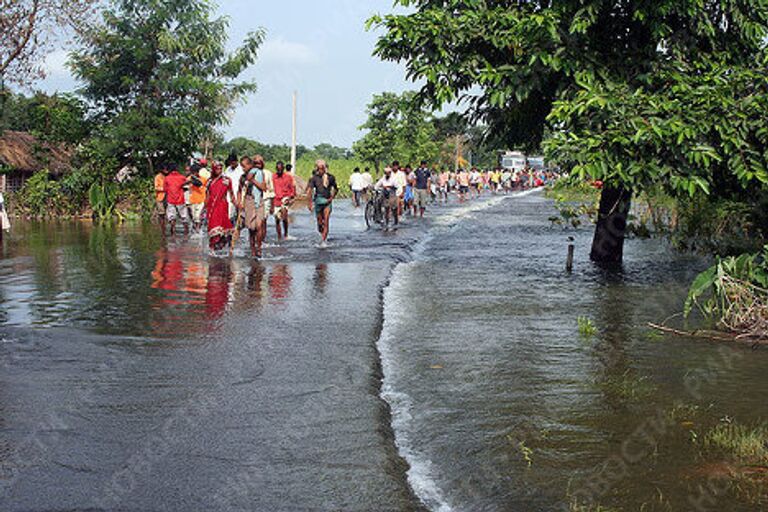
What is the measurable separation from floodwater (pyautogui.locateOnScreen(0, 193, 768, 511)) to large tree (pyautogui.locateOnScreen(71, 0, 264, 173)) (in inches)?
661

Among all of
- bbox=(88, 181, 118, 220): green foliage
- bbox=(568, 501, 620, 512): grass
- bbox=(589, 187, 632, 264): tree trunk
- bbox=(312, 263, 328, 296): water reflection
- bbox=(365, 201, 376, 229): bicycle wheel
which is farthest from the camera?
bbox=(88, 181, 118, 220): green foliage

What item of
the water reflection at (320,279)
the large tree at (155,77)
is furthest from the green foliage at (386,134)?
the water reflection at (320,279)

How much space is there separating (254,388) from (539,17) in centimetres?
700

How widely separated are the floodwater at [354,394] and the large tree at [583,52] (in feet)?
7.59

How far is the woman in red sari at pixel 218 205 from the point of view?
655 inches

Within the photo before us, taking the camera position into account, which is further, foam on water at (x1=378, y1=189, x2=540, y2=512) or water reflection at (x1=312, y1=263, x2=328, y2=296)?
water reflection at (x1=312, y1=263, x2=328, y2=296)

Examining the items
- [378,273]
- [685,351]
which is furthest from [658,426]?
[378,273]

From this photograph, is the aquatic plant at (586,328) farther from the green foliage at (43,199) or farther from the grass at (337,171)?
the grass at (337,171)

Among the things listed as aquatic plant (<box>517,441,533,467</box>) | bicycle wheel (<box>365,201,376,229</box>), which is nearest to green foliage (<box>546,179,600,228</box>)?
bicycle wheel (<box>365,201,376,229</box>)

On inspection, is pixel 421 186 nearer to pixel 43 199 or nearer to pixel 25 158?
pixel 43 199

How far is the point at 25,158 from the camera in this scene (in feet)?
117

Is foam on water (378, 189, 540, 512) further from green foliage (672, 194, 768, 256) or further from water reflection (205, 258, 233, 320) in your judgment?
green foliage (672, 194, 768, 256)

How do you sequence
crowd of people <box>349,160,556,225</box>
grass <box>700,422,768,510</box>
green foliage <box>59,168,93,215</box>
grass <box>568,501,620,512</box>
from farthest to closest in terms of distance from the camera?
1. green foliage <box>59,168,93,215</box>
2. crowd of people <box>349,160,556,225</box>
3. grass <box>700,422,768,510</box>
4. grass <box>568,501,620,512</box>

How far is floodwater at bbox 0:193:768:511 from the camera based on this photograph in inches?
198
